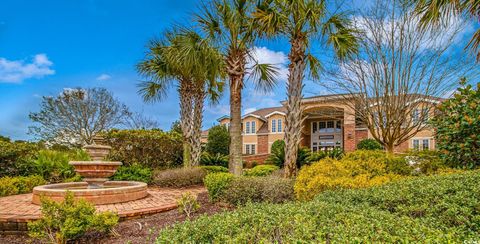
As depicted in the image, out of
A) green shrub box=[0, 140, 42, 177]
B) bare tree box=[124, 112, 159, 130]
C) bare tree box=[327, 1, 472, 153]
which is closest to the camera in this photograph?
bare tree box=[327, 1, 472, 153]

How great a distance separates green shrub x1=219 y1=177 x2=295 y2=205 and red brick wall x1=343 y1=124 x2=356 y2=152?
18542 mm

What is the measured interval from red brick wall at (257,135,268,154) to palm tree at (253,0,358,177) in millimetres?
21566

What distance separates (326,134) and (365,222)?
27.8 meters

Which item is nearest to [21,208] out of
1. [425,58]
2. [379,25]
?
[379,25]

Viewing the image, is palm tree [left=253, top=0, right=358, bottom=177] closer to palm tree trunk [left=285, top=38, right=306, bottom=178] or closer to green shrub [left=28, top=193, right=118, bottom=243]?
palm tree trunk [left=285, top=38, right=306, bottom=178]

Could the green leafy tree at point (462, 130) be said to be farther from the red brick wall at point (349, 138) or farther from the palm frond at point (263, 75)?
the red brick wall at point (349, 138)

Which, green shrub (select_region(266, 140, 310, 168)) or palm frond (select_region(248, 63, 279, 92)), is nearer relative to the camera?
palm frond (select_region(248, 63, 279, 92))

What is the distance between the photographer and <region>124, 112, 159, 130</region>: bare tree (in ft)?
77.8

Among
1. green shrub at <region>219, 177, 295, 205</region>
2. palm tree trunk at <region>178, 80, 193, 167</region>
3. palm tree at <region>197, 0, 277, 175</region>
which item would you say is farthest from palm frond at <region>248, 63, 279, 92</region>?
green shrub at <region>219, 177, 295, 205</region>

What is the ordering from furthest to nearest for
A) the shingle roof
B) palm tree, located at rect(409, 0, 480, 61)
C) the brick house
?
the shingle roof
the brick house
palm tree, located at rect(409, 0, 480, 61)

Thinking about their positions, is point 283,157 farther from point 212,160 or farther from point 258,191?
point 258,191

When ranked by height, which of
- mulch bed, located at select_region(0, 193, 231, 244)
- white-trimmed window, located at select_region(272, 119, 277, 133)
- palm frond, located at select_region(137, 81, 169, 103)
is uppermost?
palm frond, located at select_region(137, 81, 169, 103)

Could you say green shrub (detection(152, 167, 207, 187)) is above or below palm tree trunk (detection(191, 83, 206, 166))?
below

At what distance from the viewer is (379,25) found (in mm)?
10070
